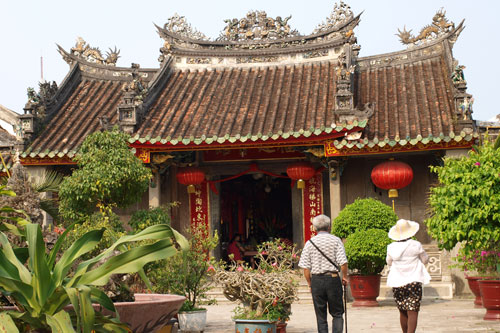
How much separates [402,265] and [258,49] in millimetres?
10118

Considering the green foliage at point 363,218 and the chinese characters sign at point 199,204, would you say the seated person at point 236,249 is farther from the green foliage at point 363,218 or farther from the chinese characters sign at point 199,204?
the green foliage at point 363,218

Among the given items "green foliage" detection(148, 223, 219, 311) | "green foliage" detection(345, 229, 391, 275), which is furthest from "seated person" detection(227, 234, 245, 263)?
"green foliage" detection(148, 223, 219, 311)

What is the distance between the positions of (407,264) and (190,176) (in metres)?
7.57

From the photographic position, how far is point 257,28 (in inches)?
645

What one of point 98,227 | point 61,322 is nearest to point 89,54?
point 98,227

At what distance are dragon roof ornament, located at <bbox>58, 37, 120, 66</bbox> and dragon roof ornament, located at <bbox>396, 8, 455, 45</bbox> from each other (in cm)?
688

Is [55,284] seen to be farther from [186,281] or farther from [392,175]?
[392,175]

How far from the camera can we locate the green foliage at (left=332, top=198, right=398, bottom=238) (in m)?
11.1

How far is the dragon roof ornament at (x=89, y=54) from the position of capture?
16.6 metres

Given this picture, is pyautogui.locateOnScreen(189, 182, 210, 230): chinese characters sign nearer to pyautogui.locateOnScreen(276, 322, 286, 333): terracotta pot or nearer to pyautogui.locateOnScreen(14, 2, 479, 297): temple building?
pyautogui.locateOnScreen(14, 2, 479, 297): temple building

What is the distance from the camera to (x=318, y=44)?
51.5ft

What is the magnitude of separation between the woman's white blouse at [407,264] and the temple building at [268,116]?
214 inches

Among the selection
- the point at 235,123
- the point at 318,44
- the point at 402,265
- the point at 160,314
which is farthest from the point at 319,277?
the point at 318,44

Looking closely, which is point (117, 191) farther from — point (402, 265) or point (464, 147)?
point (464, 147)
